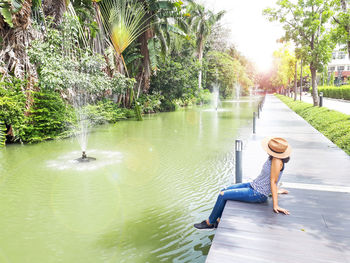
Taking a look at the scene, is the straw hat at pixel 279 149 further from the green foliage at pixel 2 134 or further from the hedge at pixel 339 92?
the hedge at pixel 339 92

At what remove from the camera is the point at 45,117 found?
11258mm

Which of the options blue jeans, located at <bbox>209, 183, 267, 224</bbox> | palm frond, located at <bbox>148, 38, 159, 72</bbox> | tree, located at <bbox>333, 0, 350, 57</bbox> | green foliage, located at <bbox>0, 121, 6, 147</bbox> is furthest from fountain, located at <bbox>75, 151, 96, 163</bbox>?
palm frond, located at <bbox>148, 38, 159, 72</bbox>

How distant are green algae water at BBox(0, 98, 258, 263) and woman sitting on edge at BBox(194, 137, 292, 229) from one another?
2.00 ft

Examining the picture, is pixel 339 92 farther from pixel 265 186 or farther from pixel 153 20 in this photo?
pixel 265 186

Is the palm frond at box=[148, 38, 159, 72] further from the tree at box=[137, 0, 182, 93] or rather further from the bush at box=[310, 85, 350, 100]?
the bush at box=[310, 85, 350, 100]

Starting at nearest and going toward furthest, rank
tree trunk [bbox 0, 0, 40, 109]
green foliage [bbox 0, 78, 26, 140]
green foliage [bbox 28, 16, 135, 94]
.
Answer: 1. green foliage [bbox 0, 78, 26, 140]
2. tree trunk [bbox 0, 0, 40, 109]
3. green foliage [bbox 28, 16, 135, 94]

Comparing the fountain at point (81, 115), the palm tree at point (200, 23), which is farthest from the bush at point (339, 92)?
the fountain at point (81, 115)

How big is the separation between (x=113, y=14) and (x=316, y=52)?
554 inches

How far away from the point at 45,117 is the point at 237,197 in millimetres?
9567

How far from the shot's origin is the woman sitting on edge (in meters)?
3.63

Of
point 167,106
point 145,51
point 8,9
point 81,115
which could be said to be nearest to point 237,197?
point 8,9

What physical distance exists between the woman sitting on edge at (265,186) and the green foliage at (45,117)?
9284mm

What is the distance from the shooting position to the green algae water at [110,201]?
3873 mm

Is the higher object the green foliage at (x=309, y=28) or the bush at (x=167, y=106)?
the green foliage at (x=309, y=28)
